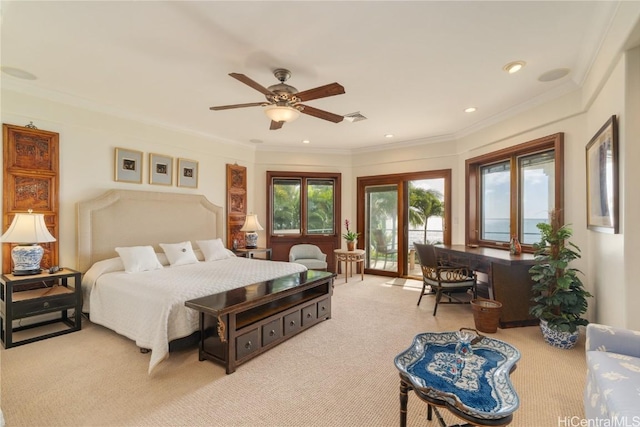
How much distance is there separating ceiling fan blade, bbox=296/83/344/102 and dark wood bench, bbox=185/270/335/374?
1853 millimetres

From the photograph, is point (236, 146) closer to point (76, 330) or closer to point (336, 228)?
point (336, 228)

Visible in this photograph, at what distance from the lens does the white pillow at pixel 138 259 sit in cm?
356

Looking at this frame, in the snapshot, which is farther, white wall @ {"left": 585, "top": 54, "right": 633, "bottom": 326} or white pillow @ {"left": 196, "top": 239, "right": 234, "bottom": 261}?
white pillow @ {"left": 196, "top": 239, "right": 234, "bottom": 261}

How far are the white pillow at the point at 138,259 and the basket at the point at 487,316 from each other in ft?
12.6

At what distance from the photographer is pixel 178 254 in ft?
13.5

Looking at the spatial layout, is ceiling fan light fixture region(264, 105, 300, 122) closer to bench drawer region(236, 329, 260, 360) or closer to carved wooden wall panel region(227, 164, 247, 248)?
bench drawer region(236, 329, 260, 360)

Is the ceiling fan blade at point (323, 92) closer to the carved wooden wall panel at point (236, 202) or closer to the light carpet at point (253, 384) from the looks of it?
the light carpet at point (253, 384)

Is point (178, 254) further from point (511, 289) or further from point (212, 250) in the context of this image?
point (511, 289)

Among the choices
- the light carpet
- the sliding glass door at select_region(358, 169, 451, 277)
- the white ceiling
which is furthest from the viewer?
the sliding glass door at select_region(358, 169, 451, 277)

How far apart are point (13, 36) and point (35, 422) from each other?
287cm

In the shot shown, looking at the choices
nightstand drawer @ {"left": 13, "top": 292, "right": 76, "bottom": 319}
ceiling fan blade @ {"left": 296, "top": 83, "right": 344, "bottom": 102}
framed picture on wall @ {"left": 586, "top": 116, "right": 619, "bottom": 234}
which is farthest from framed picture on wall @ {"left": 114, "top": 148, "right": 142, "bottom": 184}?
framed picture on wall @ {"left": 586, "top": 116, "right": 619, "bottom": 234}

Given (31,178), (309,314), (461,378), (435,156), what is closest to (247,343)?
(309,314)

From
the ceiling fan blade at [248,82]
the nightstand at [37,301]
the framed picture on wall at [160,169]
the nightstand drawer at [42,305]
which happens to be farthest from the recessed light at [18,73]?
the ceiling fan blade at [248,82]

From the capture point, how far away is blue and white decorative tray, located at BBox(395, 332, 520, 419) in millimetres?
1315
